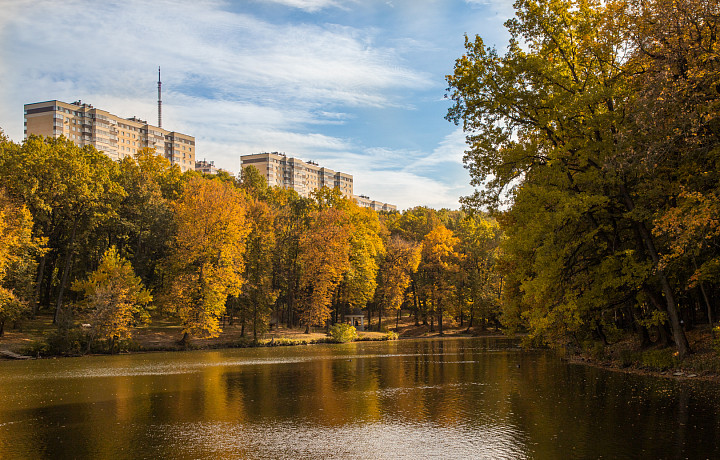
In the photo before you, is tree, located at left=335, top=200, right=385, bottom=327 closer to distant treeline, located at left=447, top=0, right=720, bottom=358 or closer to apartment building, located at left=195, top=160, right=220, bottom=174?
distant treeline, located at left=447, top=0, right=720, bottom=358

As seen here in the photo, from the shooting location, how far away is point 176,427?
16625 millimetres

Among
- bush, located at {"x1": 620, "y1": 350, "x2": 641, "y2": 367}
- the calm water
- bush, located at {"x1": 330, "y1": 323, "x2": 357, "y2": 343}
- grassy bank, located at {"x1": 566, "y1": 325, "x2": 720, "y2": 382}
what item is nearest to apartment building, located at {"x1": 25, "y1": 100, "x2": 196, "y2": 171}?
bush, located at {"x1": 330, "y1": 323, "x2": 357, "y2": 343}

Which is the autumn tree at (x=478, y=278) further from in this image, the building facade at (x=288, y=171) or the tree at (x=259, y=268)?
the building facade at (x=288, y=171)

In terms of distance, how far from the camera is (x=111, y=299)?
4706 cm

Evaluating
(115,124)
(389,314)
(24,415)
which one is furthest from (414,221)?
(24,415)

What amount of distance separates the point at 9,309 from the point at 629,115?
45447 mm

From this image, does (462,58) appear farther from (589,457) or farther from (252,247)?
(252,247)

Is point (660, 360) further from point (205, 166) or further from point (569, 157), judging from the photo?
point (205, 166)

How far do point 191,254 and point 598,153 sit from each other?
134 feet

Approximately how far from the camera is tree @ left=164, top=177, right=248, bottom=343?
5350cm

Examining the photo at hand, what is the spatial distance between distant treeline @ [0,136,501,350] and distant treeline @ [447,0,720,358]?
1328 inches

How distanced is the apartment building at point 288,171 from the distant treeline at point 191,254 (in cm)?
7262

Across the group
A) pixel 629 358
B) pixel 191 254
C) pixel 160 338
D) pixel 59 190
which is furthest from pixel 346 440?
pixel 59 190

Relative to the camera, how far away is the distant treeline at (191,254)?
49312 mm
